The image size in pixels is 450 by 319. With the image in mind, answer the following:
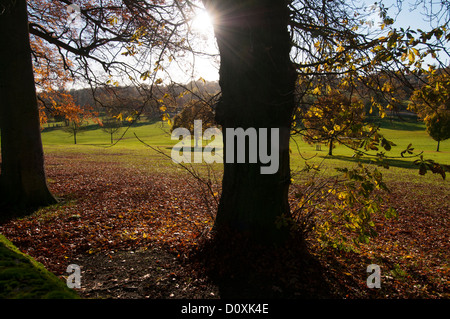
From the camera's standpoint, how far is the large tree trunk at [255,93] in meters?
3.63

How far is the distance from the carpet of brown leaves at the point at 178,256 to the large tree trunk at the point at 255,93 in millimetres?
661

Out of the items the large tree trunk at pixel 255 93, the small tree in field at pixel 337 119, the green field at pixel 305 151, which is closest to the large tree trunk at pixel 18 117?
the green field at pixel 305 151

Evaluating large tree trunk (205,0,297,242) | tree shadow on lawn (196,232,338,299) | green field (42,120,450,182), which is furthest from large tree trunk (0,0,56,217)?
tree shadow on lawn (196,232,338,299)

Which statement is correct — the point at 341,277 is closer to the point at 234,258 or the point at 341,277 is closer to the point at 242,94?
the point at 234,258

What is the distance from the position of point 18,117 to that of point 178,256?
5602 mm

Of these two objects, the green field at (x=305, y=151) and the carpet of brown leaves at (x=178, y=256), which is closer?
A: the carpet of brown leaves at (x=178, y=256)

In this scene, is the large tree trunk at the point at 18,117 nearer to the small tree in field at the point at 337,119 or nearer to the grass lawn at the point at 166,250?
the grass lawn at the point at 166,250

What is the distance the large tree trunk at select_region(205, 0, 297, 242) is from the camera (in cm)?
363

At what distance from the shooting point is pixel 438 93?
340cm

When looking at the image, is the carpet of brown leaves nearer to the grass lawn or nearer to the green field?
the grass lawn

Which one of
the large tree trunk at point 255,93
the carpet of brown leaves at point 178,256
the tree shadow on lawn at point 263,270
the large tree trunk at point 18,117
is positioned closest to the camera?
the tree shadow on lawn at point 263,270

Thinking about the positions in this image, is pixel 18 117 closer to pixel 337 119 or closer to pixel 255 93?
pixel 255 93

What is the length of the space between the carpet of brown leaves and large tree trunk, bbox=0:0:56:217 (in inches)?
35.4

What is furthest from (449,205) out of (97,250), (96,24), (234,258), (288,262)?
(96,24)
